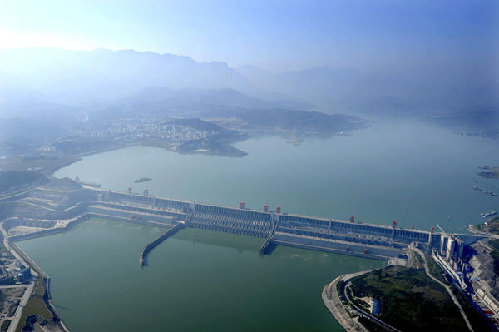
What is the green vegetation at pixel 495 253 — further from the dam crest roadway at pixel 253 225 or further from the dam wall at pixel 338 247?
the dam wall at pixel 338 247

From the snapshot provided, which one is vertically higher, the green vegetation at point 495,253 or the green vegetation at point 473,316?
the green vegetation at point 495,253

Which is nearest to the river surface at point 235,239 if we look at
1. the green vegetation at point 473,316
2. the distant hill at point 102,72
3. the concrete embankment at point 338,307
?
the concrete embankment at point 338,307

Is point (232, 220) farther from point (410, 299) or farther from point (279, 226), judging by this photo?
point (410, 299)

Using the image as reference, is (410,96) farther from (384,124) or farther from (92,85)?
(92,85)

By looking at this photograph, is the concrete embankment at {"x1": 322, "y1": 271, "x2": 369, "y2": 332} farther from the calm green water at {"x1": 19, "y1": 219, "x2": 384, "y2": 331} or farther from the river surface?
the river surface

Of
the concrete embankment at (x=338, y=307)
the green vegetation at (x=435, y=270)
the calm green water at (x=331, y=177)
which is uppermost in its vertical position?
the calm green water at (x=331, y=177)

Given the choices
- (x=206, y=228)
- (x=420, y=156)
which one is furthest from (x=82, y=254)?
(x=420, y=156)

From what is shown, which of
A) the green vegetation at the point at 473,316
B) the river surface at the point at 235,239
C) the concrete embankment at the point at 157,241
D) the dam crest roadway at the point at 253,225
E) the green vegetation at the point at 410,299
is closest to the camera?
the green vegetation at the point at 473,316

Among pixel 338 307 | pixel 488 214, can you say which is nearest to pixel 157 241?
pixel 338 307
